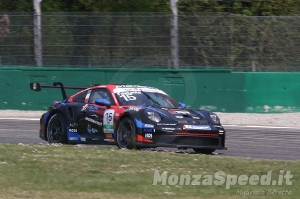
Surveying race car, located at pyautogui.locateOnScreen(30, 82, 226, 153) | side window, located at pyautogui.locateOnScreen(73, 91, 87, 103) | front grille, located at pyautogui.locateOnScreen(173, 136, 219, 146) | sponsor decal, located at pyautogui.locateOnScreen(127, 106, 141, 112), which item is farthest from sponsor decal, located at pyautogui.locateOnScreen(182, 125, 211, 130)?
side window, located at pyautogui.locateOnScreen(73, 91, 87, 103)

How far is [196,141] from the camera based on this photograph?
11117 mm

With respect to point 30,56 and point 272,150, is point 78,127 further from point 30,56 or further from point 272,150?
point 30,56

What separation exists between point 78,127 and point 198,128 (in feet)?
7.38

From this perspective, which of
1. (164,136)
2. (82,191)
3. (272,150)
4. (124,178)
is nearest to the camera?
(82,191)

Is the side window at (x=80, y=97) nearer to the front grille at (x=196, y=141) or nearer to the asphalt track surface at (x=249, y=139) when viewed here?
the asphalt track surface at (x=249, y=139)

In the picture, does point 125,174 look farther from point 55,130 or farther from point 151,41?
point 151,41

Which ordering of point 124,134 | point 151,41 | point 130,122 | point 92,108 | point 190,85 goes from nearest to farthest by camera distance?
point 130,122 < point 124,134 < point 92,108 < point 190,85 < point 151,41

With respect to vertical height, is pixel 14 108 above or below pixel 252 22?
below

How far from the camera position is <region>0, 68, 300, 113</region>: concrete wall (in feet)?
63.1

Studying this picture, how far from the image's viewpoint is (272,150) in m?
11.9

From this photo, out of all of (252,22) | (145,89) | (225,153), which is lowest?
(225,153)

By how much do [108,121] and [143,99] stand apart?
77cm

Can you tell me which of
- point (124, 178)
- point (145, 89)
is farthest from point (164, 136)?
point (124, 178)

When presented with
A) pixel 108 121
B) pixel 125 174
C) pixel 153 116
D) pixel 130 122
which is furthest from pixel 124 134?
pixel 125 174
